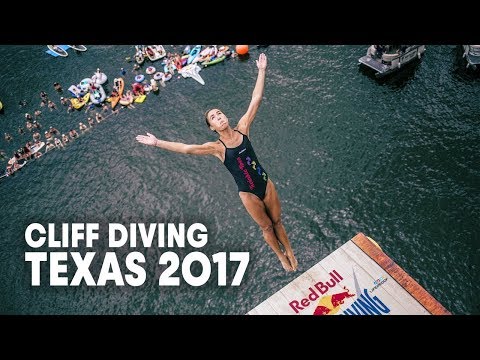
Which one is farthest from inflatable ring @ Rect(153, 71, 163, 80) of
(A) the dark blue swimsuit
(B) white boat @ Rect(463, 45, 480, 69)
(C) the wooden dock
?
(A) the dark blue swimsuit

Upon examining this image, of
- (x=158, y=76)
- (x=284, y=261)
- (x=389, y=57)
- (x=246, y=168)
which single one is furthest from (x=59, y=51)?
(x=246, y=168)

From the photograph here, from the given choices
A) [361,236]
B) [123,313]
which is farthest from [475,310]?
[123,313]

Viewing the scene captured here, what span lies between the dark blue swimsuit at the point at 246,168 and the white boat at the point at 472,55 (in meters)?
30.6

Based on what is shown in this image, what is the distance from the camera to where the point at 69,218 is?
121 ft

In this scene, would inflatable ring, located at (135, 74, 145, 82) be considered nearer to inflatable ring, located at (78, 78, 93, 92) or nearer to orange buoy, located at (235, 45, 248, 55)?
inflatable ring, located at (78, 78, 93, 92)

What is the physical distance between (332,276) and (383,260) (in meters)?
2.65

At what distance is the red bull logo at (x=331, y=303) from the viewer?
23.4 m

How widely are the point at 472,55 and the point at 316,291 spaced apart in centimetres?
2711

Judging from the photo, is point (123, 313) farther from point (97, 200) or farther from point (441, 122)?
point (441, 122)

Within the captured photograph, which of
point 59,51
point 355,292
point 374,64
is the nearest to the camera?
point 355,292

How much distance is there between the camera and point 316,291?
24234 millimetres

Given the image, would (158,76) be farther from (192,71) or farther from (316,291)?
(316,291)

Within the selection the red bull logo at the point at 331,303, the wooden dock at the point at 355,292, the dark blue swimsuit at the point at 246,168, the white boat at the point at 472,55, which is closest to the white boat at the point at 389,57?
the white boat at the point at 472,55

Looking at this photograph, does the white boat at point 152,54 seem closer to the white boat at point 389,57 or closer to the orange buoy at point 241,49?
the orange buoy at point 241,49
